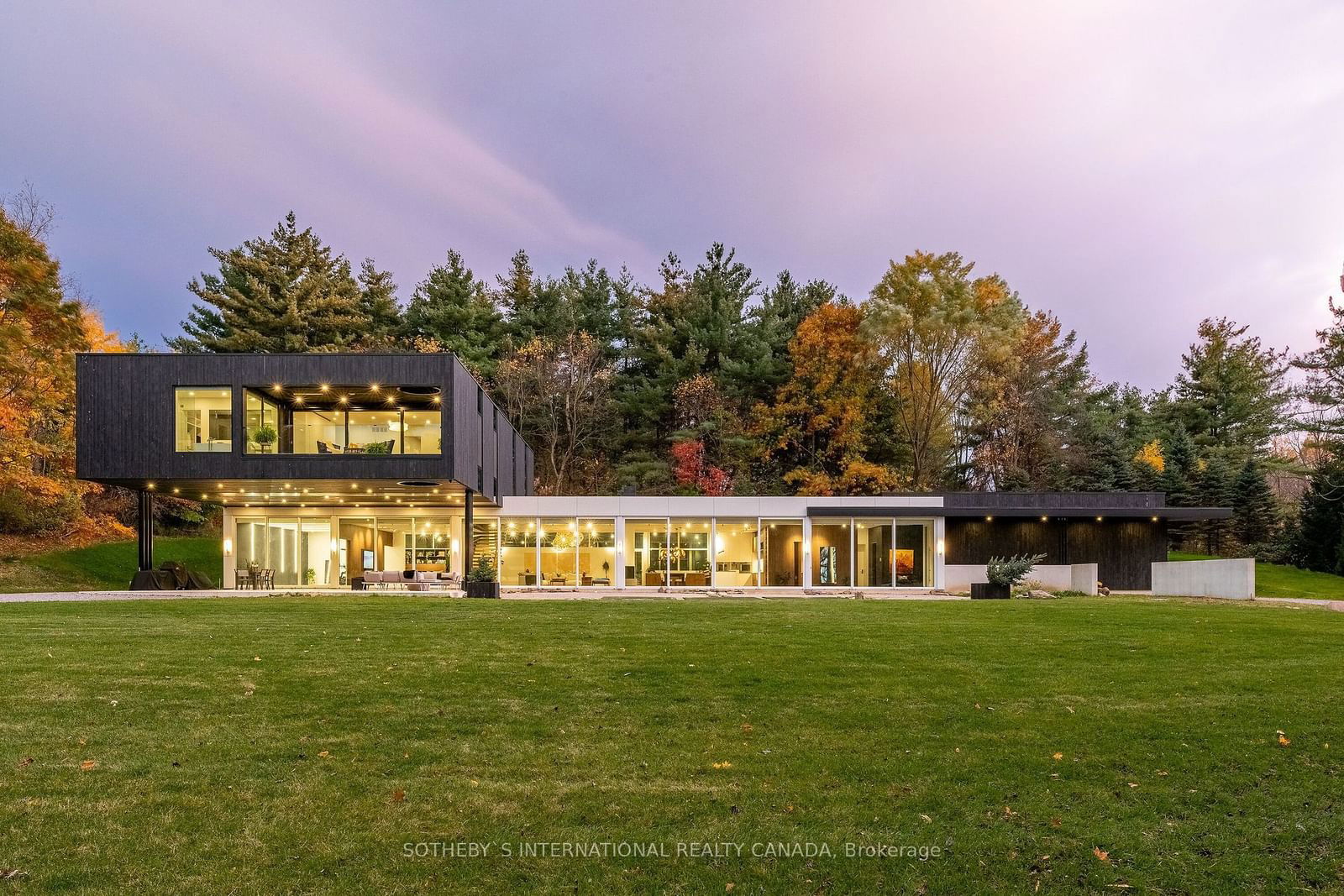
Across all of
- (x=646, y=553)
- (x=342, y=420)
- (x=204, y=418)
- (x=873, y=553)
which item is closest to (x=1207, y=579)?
(x=873, y=553)

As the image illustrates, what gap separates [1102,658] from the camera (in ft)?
27.3

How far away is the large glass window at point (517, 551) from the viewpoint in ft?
77.5

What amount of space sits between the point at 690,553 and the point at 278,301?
24086 millimetres

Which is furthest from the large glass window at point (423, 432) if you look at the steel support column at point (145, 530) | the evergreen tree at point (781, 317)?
the evergreen tree at point (781, 317)

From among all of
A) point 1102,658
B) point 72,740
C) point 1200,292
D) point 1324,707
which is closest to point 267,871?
point 72,740

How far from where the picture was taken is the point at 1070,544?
2438 centimetres

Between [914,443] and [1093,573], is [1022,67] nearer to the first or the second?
[914,443]

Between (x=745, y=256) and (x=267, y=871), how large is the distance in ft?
125

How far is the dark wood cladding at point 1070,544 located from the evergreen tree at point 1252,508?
12432 millimetres

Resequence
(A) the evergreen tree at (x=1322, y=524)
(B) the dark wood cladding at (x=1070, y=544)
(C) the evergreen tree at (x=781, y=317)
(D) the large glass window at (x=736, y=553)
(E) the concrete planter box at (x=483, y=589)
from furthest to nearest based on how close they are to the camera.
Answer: (C) the evergreen tree at (x=781, y=317), (A) the evergreen tree at (x=1322, y=524), (B) the dark wood cladding at (x=1070, y=544), (D) the large glass window at (x=736, y=553), (E) the concrete planter box at (x=483, y=589)

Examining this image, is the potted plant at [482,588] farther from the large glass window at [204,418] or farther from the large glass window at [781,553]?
the large glass window at [781,553]

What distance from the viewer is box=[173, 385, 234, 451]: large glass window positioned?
19062 millimetres

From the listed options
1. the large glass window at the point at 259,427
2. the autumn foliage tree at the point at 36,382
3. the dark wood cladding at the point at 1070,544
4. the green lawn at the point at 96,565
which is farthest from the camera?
the dark wood cladding at the point at 1070,544

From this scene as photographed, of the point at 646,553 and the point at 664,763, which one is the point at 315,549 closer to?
the point at 646,553
